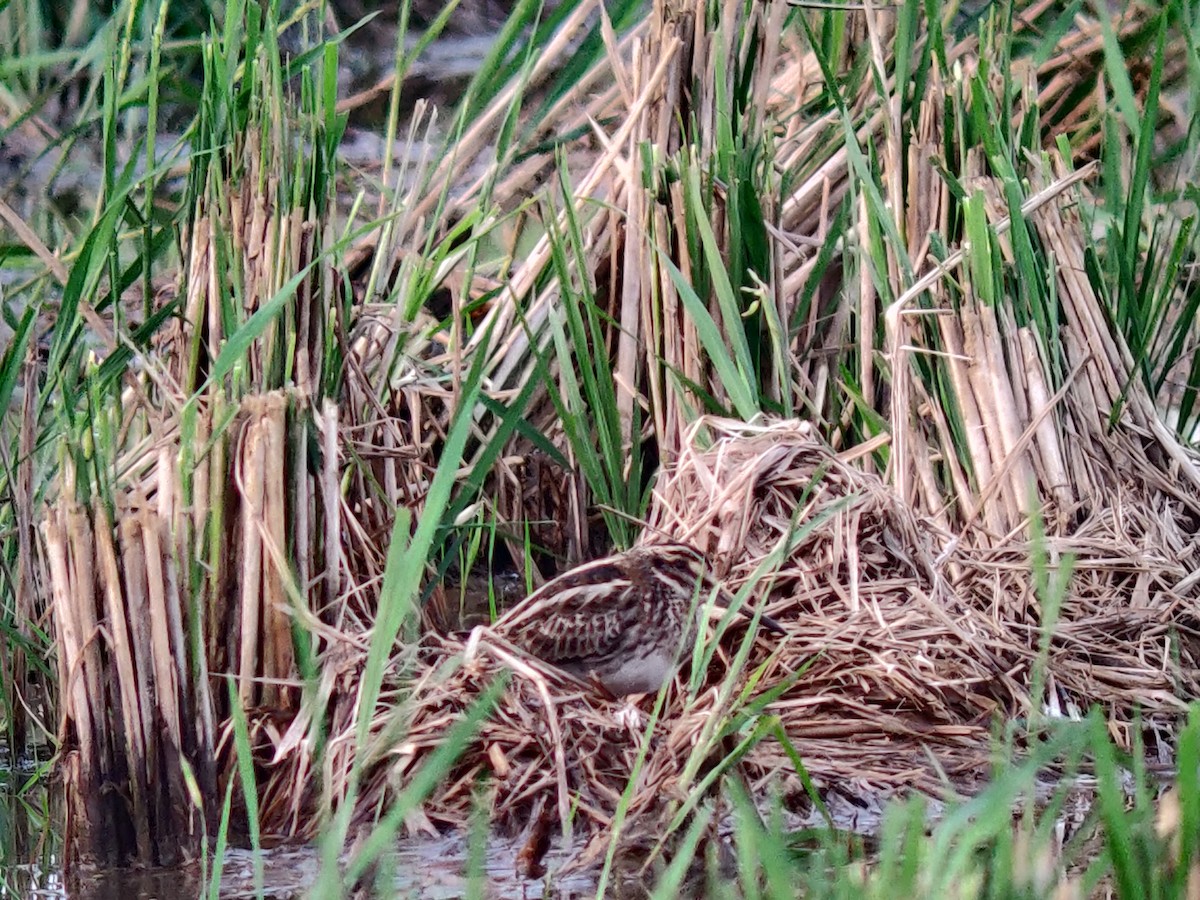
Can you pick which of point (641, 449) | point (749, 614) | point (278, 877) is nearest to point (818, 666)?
point (749, 614)

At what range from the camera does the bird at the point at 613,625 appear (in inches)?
132

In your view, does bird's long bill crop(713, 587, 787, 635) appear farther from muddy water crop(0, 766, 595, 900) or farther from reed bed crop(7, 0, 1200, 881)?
muddy water crop(0, 766, 595, 900)

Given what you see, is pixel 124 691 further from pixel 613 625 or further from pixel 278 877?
pixel 613 625

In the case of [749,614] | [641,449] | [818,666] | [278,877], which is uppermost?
[641,449]

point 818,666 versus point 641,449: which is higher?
point 641,449

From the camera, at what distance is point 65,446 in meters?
2.83

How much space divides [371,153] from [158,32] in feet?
8.87

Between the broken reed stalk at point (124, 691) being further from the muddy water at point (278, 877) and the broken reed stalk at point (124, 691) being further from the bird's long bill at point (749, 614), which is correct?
the bird's long bill at point (749, 614)

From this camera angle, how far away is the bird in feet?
11.0

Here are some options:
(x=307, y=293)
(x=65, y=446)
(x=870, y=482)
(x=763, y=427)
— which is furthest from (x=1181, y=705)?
(x=65, y=446)

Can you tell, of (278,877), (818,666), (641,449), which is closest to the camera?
(278,877)

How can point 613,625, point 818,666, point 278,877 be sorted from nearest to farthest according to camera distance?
1. point 278,877
2. point 613,625
3. point 818,666

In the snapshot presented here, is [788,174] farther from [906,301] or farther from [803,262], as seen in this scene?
[906,301]

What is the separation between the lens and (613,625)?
333 centimetres
